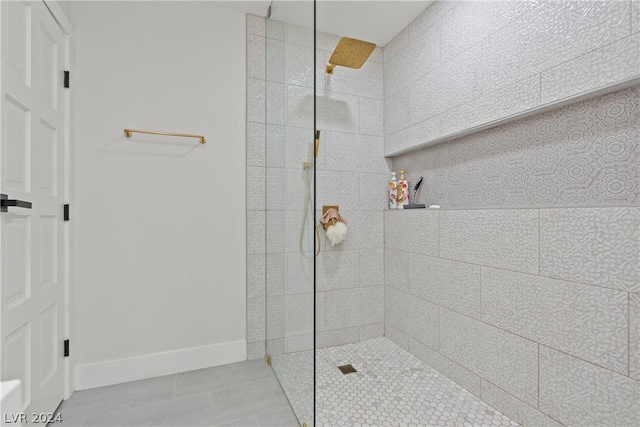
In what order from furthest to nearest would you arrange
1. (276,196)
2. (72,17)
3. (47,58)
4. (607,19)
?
1. (276,196)
2. (72,17)
3. (47,58)
4. (607,19)

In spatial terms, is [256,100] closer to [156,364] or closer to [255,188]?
[255,188]

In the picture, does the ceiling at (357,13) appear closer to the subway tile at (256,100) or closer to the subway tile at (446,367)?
the subway tile at (256,100)

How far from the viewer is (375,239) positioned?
260 cm

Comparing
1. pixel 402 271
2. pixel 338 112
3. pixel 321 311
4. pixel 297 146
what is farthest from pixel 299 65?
pixel 321 311

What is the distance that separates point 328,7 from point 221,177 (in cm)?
142

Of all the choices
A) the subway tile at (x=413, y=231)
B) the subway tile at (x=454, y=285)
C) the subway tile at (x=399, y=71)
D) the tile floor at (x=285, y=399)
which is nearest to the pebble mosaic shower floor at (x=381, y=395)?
the tile floor at (x=285, y=399)

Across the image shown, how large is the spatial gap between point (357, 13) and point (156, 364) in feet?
9.07

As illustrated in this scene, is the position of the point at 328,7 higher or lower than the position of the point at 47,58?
higher

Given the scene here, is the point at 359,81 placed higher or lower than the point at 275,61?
higher

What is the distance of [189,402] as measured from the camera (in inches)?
68.5

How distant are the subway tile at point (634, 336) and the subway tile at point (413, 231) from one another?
39.0 inches

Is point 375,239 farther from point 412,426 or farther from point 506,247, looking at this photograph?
point 412,426

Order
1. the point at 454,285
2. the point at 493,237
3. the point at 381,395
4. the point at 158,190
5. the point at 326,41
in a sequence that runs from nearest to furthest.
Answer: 1. the point at 493,237
2. the point at 381,395
3. the point at 454,285
4. the point at 158,190
5. the point at 326,41

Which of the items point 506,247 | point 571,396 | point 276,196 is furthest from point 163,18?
point 571,396
